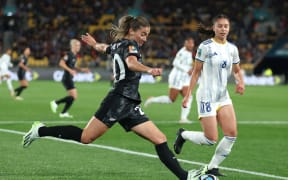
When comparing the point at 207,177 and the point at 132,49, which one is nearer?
the point at 132,49

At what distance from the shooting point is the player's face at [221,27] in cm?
1094

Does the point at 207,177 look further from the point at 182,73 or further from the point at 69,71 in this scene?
the point at 69,71

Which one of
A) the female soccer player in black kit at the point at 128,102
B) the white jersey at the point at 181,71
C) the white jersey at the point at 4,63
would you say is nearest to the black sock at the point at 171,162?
the female soccer player in black kit at the point at 128,102

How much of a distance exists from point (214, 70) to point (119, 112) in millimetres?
1893

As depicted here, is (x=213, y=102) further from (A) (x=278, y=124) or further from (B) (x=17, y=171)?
(A) (x=278, y=124)

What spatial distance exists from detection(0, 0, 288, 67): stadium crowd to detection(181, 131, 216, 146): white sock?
Result: 124 ft

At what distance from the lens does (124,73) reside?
Result: 32.1ft

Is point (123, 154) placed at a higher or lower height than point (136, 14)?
lower

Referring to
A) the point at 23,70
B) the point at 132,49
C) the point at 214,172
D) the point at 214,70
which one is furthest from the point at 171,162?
the point at 23,70

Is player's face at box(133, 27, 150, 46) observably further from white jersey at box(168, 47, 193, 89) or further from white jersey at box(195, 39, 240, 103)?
white jersey at box(168, 47, 193, 89)

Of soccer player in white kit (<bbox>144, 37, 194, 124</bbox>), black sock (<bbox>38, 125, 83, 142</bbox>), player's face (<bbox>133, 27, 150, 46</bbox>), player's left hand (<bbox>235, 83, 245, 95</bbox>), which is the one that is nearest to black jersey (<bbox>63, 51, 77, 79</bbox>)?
soccer player in white kit (<bbox>144, 37, 194, 124</bbox>)

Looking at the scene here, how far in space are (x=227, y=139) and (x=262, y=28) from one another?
44.7 meters

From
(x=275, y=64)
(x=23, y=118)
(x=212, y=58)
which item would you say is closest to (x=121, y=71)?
(x=212, y=58)

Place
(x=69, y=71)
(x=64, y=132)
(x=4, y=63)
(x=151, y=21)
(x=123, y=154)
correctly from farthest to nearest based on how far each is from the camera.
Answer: (x=151, y=21) < (x=4, y=63) < (x=69, y=71) < (x=123, y=154) < (x=64, y=132)
